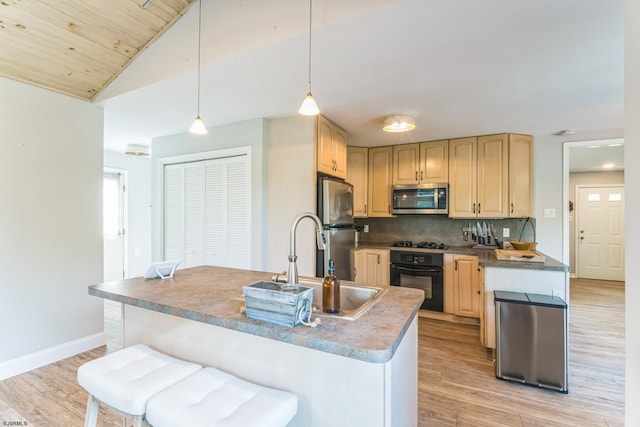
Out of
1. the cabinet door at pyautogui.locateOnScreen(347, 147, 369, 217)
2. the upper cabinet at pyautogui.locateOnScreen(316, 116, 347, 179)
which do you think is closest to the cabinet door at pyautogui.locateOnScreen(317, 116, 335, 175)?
the upper cabinet at pyautogui.locateOnScreen(316, 116, 347, 179)

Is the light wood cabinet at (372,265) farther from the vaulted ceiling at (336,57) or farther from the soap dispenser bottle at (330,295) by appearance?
the soap dispenser bottle at (330,295)

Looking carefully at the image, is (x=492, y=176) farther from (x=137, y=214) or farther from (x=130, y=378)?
(x=137, y=214)

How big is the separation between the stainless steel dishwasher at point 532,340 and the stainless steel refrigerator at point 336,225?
1.56 meters

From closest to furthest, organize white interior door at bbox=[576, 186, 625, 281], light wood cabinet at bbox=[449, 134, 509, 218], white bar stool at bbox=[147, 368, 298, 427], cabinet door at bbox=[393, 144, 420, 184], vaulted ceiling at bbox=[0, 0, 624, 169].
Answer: white bar stool at bbox=[147, 368, 298, 427] < vaulted ceiling at bbox=[0, 0, 624, 169] < light wood cabinet at bbox=[449, 134, 509, 218] < cabinet door at bbox=[393, 144, 420, 184] < white interior door at bbox=[576, 186, 625, 281]

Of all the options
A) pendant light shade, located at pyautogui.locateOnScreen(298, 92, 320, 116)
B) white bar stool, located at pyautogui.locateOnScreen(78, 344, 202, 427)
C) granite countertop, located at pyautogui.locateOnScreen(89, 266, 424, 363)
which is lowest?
white bar stool, located at pyautogui.locateOnScreen(78, 344, 202, 427)

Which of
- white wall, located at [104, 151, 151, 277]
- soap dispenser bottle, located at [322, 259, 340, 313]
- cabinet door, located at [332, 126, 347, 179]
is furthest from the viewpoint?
white wall, located at [104, 151, 151, 277]

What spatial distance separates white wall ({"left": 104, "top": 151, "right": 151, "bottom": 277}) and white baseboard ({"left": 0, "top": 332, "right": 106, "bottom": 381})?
2.70m

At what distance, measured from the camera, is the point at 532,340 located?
2.26 metres

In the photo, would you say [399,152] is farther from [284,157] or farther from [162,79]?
[162,79]

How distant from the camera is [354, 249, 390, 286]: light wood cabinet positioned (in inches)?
156

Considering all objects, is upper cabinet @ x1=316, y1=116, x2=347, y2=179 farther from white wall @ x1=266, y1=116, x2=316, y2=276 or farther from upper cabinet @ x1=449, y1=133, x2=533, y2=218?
upper cabinet @ x1=449, y1=133, x2=533, y2=218

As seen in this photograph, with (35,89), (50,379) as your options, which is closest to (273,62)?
(35,89)

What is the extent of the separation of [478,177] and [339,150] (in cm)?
191

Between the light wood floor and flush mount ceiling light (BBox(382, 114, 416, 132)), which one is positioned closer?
the light wood floor
